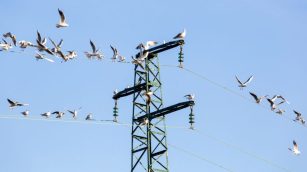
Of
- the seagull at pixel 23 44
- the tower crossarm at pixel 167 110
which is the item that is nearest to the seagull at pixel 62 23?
the seagull at pixel 23 44

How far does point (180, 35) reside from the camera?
50781 mm

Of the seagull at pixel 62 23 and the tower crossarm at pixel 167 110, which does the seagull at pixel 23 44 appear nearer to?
the seagull at pixel 62 23

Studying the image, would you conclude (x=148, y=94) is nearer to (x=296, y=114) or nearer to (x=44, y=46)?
(x=44, y=46)

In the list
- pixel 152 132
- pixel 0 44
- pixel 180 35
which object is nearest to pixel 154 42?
pixel 180 35

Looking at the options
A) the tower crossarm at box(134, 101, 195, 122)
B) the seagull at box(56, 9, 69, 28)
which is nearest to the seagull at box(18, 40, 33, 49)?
the seagull at box(56, 9, 69, 28)

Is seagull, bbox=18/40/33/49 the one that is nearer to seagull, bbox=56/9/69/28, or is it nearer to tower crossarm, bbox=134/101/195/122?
seagull, bbox=56/9/69/28

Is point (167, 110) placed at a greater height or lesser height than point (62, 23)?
lesser

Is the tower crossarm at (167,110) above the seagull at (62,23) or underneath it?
underneath

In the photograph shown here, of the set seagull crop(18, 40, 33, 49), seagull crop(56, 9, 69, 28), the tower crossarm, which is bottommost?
the tower crossarm

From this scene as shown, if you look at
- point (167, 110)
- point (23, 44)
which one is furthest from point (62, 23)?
point (167, 110)

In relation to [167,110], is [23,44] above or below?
above

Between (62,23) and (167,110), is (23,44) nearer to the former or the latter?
(62,23)

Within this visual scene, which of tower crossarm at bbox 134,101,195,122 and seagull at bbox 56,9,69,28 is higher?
seagull at bbox 56,9,69,28

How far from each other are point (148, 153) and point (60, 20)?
7.29 metres
